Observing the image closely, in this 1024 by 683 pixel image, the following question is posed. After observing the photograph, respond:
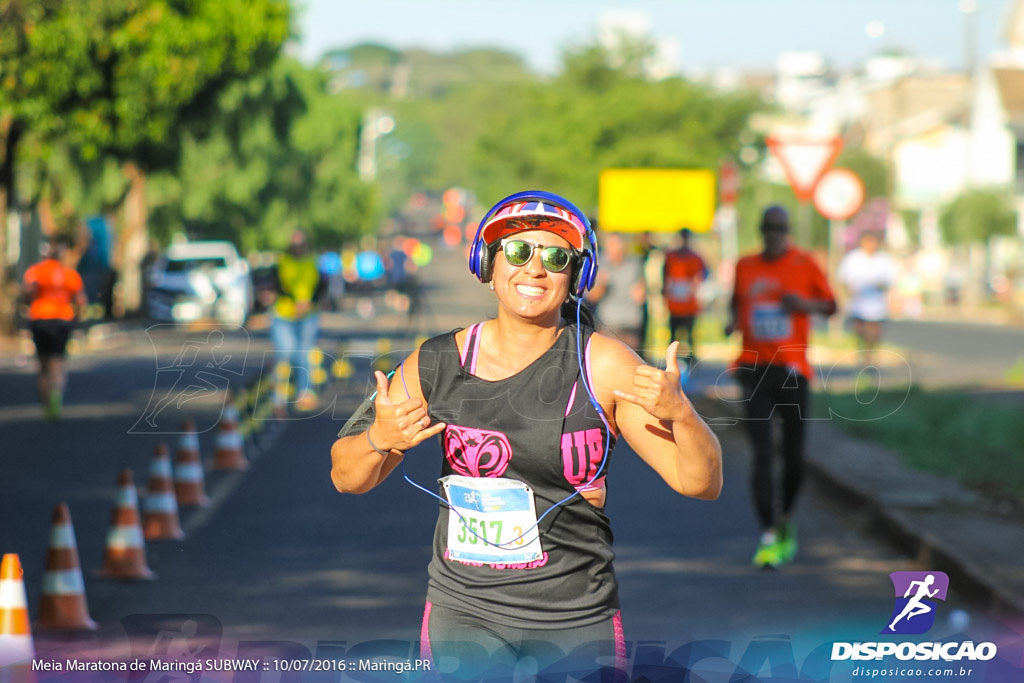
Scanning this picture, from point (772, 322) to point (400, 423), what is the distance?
19.4 ft

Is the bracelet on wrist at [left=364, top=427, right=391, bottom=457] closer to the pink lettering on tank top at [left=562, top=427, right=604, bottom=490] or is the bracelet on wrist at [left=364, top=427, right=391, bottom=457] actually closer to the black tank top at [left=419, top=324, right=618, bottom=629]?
the black tank top at [left=419, top=324, right=618, bottom=629]

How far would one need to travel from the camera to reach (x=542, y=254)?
3672mm

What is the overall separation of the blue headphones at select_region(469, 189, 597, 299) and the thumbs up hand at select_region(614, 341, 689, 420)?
426mm

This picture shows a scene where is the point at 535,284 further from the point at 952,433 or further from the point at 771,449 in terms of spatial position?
the point at 952,433

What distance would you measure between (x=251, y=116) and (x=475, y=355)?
3969cm

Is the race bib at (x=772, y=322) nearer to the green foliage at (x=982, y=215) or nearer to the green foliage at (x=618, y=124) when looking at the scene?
the green foliage at (x=618, y=124)

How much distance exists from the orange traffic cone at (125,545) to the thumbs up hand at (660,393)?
216 inches

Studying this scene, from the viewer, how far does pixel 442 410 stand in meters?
3.67

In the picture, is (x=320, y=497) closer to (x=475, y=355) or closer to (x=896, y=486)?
(x=896, y=486)

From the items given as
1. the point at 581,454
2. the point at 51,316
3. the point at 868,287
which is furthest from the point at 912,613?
the point at 868,287

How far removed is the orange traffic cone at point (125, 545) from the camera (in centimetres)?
843

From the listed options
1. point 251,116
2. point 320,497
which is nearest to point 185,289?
point 251,116

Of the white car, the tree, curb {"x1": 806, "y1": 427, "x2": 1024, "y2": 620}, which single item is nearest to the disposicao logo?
curb {"x1": 806, "y1": 427, "x2": 1024, "y2": 620}

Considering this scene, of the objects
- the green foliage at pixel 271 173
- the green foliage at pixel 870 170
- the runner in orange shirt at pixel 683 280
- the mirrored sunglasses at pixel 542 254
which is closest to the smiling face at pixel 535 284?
the mirrored sunglasses at pixel 542 254
